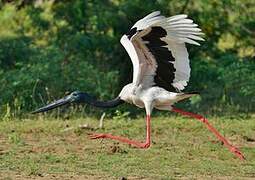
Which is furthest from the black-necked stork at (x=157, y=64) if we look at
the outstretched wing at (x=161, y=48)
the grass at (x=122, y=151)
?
the grass at (x=122, y=151)

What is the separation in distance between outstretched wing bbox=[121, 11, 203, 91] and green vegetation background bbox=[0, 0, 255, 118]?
3.23 metres

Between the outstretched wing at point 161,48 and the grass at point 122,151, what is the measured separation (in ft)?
2.51

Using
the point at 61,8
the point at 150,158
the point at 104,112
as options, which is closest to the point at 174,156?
the point at 150,158

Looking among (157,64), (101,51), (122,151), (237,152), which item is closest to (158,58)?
(157,64)

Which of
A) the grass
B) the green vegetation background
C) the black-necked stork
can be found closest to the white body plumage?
the black-necked stork

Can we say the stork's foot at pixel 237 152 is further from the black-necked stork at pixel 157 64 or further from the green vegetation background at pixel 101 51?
the green vegetation background at pixel 101 51

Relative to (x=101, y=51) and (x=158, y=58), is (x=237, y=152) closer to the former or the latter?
(x=158, y=58)

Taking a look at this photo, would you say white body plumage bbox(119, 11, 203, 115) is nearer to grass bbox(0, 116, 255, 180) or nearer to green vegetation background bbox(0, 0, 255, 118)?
grass bbox(0, 116, 255, 180)

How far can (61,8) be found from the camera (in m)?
14.2

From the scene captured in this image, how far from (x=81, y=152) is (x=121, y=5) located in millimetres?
5331

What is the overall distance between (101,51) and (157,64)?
5182 millimetres

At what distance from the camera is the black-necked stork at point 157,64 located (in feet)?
26.4

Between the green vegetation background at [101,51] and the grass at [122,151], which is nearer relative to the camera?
the grass at [122,151]

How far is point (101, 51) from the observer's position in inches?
538
